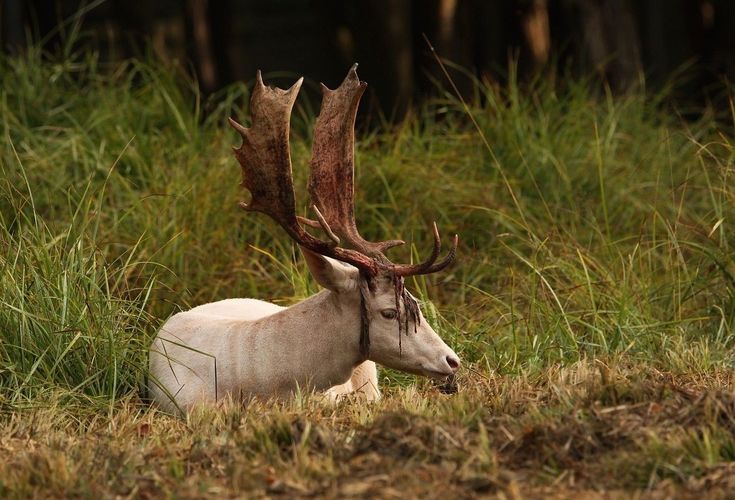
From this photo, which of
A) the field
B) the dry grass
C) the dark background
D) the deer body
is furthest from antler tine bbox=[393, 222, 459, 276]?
the dark background

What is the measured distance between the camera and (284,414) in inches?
191

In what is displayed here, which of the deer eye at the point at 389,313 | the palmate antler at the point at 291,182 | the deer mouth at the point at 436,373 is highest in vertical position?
the palmate antler at the point at 291,182

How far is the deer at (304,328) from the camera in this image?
5535mm

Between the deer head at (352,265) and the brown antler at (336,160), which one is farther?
the brown antler at (336,160)

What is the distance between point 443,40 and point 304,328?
6.37m

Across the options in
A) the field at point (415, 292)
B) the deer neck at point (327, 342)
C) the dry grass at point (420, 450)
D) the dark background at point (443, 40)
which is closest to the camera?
the dry grass at point (420, 450)

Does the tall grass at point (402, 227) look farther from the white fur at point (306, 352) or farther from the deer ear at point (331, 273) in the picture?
the deer ear at point (331, 273)

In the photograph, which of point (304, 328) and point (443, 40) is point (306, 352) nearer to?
point (304, 328)

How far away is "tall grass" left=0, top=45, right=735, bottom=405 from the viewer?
590 cm

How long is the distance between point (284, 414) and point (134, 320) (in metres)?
1.68

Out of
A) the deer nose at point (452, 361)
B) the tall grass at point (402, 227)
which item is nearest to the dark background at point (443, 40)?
the tall grass at point (402, 227)

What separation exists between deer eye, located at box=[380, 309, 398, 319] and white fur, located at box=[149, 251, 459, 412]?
0.06 ft

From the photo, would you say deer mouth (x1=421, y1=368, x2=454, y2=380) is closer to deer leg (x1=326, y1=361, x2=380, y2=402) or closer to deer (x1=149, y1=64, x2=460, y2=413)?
deer (x1=149, y1=64, x2=460, y2=413)

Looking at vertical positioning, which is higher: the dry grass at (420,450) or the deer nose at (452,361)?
the dry grass at (420,450)
